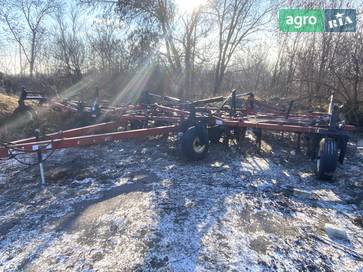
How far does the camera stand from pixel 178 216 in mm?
3541

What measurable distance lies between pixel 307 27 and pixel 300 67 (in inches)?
80.4

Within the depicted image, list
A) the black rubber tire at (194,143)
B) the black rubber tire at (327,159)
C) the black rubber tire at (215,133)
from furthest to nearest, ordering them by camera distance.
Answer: the black rubber tire at (215,133) → the black rubber tire at (194,143) → the black rubber tire at (327,159)

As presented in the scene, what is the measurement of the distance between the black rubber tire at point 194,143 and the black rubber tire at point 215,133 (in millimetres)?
1052

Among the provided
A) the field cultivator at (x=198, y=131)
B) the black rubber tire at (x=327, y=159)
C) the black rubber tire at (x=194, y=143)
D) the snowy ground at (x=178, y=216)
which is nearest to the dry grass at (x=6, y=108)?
the field cultivator at (x=198, y=131)

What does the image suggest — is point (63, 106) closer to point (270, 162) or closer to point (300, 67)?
point (270, 162)

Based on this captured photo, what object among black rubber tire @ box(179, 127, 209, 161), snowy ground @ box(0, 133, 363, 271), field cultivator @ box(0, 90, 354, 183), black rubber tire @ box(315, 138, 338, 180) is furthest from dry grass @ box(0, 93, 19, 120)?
black rubber tire @ box(315, 138, 338, 180)

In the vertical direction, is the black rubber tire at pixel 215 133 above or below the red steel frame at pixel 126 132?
below

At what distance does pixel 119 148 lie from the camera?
260 inches

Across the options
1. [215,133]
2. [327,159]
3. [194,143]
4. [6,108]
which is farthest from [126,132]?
[6,108]

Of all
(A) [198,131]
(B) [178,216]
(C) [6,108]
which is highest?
(C) [6,108]

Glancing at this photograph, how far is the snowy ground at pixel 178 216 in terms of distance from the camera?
9.06ft

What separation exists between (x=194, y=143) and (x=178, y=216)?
2163 millimetres

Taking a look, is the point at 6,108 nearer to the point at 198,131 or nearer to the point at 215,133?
the point at 215,133

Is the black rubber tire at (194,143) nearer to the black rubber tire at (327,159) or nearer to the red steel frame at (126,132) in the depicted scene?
the red steel frame at (126,132)
